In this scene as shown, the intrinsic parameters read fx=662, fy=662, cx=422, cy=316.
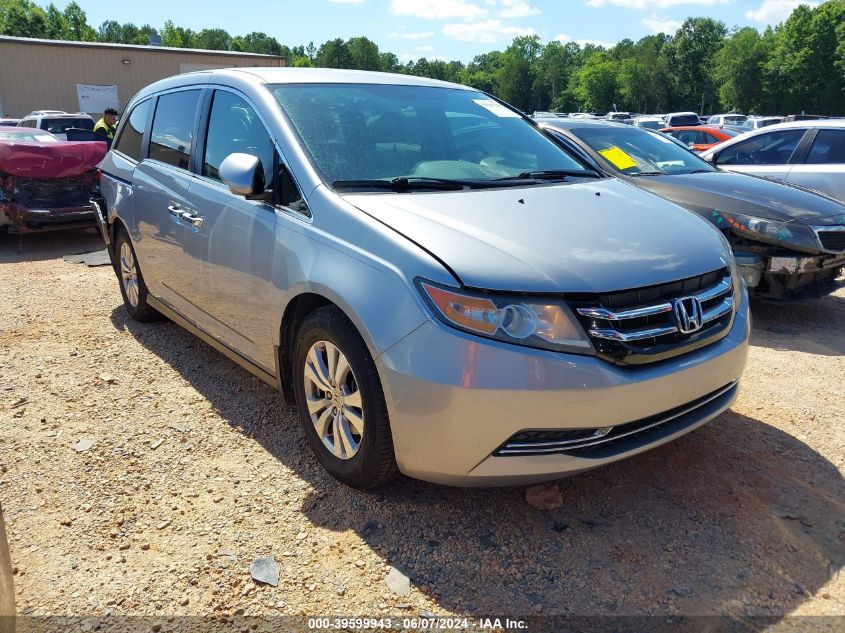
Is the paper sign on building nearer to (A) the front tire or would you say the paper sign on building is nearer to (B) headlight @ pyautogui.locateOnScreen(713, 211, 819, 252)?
(B) headlight @ pyautogui.locateOnScreen(713, 211, 819, 252)

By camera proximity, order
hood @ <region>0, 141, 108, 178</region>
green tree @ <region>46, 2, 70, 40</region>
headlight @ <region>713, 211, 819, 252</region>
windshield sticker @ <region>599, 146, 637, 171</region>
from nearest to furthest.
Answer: headlight @ <region>713, 211, 819, 252</region>
windshield sticker @ <region>599, 146, 637, 171</region>
hood @ <region>0, 141, 108, 178</region>
green tree @ <region>46, 2, 70, 40</region>

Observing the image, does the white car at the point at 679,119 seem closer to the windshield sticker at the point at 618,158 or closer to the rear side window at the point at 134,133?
the windshield sticker at the point at 618,158

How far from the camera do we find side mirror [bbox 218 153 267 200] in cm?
298

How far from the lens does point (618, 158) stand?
19.7 ft

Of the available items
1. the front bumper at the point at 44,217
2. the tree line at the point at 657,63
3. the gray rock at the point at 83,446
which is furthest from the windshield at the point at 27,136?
the tree line at the point at 657,63

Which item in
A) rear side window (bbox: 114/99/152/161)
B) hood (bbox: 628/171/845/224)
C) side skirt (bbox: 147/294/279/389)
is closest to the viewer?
side skirt (bbox: 147/294/279/389)

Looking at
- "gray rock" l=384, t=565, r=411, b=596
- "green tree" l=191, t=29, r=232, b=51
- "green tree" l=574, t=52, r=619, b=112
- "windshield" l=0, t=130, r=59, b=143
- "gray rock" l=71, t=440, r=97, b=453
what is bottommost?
"gray rock" l=71, t=440, r=97, b=453

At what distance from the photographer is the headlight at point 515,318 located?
2.32 meters

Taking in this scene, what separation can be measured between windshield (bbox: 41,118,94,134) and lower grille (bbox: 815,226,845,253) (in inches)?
588

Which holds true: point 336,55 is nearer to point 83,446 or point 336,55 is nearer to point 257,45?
point 257,45

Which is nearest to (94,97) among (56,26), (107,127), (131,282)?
(107,127)

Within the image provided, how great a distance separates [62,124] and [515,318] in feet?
54.4

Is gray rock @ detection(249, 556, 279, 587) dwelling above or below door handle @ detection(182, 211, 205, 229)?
below

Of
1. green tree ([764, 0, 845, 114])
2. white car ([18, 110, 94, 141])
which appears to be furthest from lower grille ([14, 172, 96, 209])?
green tree ([764, 0, 845, 114])
